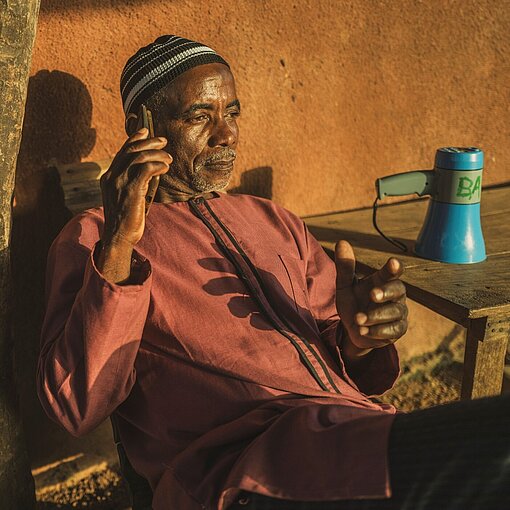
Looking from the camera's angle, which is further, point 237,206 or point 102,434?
point 102,434

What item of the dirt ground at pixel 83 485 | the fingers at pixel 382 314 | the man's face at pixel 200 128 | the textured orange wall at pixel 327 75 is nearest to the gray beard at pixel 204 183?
the man's face at pixel 200 128

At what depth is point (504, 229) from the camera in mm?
2258

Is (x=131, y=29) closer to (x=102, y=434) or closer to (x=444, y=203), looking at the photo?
(x=444, y=203)

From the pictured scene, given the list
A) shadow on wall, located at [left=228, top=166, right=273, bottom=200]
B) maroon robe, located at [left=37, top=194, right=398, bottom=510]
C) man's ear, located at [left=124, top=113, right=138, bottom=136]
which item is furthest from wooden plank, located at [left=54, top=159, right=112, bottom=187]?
shadow on wall, located at [left=228, top=166, right=273, bottom=200]

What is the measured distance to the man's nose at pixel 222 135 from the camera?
5.71 feet

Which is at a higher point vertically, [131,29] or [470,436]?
[131,29]

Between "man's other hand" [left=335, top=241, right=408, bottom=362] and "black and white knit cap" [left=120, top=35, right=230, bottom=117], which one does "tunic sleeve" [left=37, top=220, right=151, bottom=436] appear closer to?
"man's other hand" [left=335, top=241, right=408, bottom=362]

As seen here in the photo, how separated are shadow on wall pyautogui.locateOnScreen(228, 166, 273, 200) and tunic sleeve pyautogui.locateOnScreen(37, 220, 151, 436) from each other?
1.00m

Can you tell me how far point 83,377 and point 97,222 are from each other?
0.41 metres

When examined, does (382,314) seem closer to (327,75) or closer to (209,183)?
(209,183)

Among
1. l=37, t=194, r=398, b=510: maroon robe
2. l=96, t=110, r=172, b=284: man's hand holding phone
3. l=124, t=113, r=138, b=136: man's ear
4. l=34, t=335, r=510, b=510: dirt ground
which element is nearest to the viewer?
l=37, t=194, r=398, b=510: maroon robe

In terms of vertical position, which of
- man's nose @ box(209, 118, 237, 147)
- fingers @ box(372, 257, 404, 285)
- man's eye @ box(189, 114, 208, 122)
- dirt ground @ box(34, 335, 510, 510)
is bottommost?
dirt ground @ box(34, 335, 510, 510)

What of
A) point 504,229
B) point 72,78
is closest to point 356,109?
point 504,229

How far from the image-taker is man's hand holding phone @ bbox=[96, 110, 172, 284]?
4.38 ft
